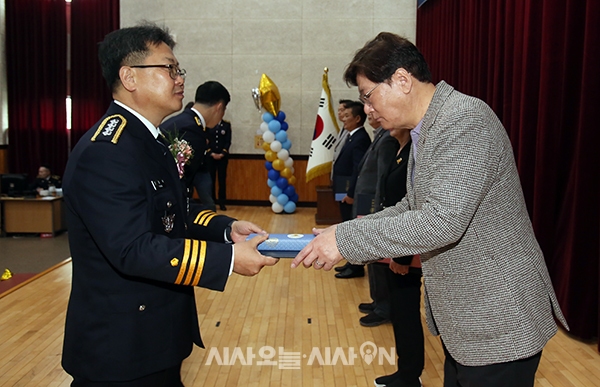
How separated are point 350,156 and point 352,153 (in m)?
0.09

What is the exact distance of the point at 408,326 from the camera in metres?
2.83

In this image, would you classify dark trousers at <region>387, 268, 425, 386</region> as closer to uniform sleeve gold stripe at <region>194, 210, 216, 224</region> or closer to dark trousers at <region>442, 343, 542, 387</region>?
uniform sleeve gold stripe at <region>194, 210, 216, 224</region>

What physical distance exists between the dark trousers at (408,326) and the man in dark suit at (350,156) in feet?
6.80

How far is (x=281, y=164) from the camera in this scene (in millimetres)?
8703

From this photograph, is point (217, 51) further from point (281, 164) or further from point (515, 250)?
point (515, 250)

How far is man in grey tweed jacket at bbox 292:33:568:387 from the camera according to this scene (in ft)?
4.57

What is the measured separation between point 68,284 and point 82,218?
3.64m

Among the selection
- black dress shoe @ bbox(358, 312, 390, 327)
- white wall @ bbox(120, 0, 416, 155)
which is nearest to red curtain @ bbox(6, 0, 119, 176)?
white wall @ bbox(120, 0, 416, 155)

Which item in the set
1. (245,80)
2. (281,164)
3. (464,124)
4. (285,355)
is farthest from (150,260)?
(245,80)

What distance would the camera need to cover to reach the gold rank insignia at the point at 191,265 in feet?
5.01

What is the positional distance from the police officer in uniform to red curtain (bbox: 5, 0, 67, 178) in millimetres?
3225

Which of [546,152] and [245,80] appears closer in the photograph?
[546,152]

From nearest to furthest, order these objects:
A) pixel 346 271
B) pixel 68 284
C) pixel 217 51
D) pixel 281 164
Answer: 1. pixel 68 284
2. pixel 346 271
3. pixel 281 164
4. pixel 217 51

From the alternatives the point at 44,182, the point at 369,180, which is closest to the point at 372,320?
the point at 369,180
